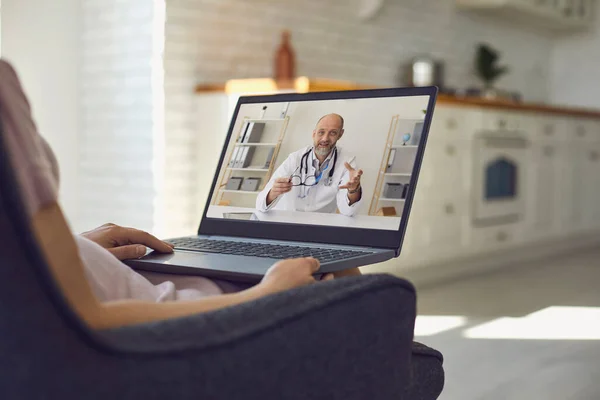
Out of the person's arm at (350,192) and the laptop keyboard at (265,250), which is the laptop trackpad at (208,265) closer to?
the laptop keyboard at (265,250)

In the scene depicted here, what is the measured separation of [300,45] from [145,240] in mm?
3158

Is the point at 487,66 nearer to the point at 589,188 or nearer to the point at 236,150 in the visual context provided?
the point at 589,188

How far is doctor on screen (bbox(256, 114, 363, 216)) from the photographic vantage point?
1347mm

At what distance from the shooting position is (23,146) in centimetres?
72

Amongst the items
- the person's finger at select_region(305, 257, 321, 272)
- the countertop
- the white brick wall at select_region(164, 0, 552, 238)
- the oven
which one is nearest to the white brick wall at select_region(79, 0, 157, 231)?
the white brick wall at select_region(164, 0, 552, 238)

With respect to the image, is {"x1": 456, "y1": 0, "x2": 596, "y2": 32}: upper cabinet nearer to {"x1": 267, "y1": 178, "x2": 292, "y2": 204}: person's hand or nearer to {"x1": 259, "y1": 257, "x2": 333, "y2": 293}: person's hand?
{"x1": 267, "y1": 178, "x2": 292, "y2": 204}: person's hand

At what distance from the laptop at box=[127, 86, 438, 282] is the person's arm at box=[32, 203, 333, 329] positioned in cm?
24

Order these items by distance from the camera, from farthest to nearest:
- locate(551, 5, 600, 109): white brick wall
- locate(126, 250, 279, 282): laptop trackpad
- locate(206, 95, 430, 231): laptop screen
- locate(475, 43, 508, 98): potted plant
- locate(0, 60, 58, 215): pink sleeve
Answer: locate(551, 5, 600, 109): white brick wall
locate(475, 43, 508, 98): potted plant
locate(206, 95, 430, 231): laptop screen
locate(126, 250, 279, 282): laptop trackpad
locate(0, 60, 58, 215): pink sleeve

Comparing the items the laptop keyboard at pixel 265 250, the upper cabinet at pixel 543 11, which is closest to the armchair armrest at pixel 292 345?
the laptop keyboard at pixel 265 250

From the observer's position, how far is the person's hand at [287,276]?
98 centimetres

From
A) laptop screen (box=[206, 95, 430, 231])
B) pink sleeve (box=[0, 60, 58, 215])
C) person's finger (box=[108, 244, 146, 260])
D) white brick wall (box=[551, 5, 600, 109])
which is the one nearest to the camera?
pink sleeve (box=[0, 60, 58, 215])

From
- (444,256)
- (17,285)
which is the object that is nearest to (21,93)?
(17,285)

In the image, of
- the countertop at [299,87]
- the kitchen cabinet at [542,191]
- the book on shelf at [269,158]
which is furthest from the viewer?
the kitchen cabinet at [542,191]

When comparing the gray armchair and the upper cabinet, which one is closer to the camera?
the gray armchair
